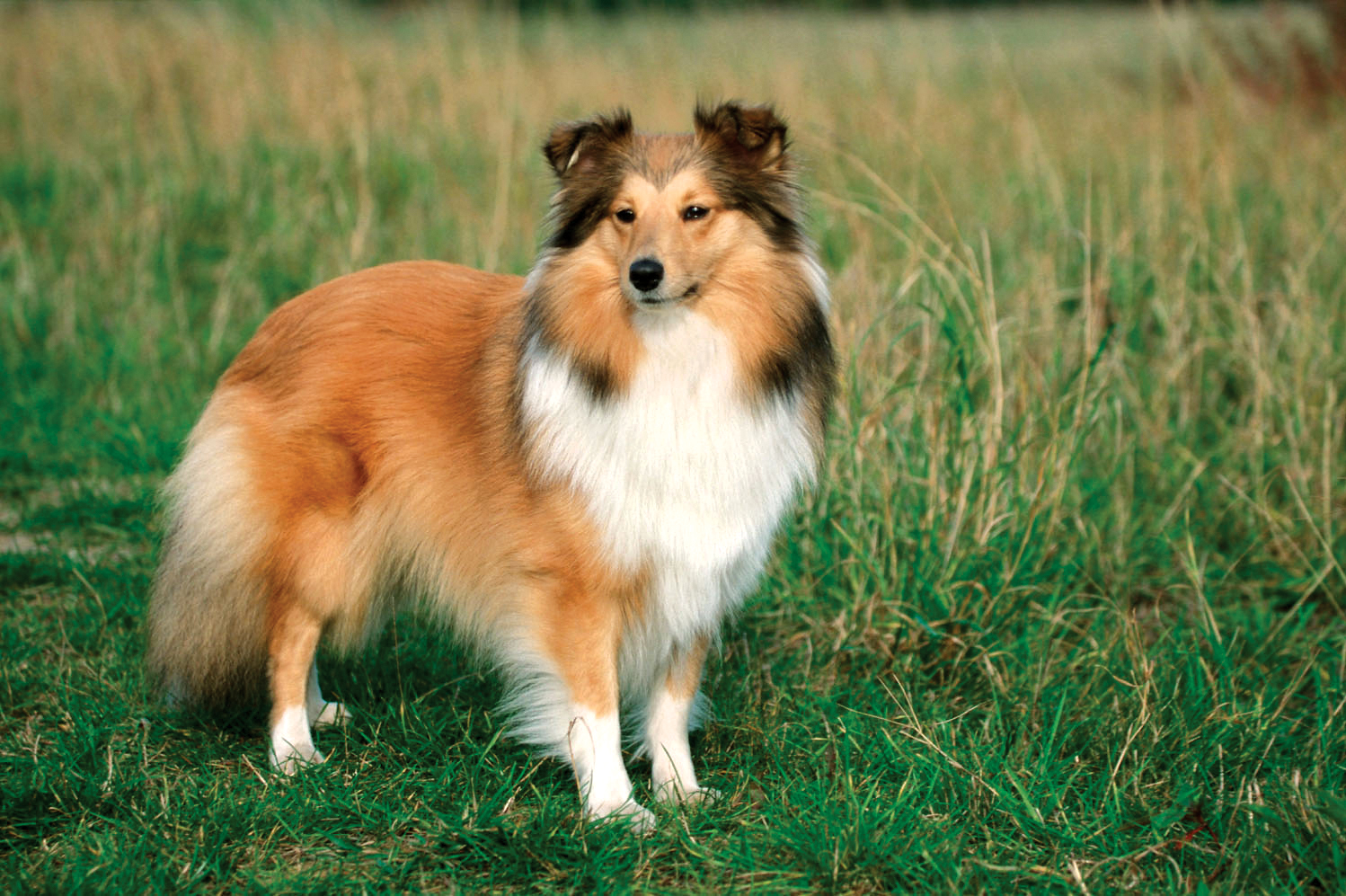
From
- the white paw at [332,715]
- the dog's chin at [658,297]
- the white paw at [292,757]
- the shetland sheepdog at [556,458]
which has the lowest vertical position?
the white paw at [332,715]

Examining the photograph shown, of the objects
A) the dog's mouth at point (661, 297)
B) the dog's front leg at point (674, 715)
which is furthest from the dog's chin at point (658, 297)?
the dog's front leg at point (674, 715)

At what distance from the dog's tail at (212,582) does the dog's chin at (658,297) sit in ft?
3.91

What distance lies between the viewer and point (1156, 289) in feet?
18.0

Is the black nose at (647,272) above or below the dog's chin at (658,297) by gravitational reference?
above

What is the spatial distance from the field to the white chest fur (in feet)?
2.16

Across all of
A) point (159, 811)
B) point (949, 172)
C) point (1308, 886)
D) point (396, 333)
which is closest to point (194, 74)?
point (949, 172)

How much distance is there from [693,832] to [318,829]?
90 cm

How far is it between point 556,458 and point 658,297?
0.48 m

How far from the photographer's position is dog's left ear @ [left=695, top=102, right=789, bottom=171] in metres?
3.04

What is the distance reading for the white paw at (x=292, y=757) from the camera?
10.3 ft

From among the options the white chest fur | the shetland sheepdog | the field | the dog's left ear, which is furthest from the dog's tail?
the dog's left ear

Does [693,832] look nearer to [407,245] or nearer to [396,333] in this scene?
[396,333]

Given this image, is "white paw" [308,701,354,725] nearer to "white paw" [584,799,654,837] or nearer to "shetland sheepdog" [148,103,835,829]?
"shetland sheepdog" [148,103,835,829]

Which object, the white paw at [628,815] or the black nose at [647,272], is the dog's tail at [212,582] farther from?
the black nose at [647,272]
